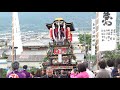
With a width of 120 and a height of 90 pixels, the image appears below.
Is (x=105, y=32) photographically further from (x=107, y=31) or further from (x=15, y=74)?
(x=15, y=74)

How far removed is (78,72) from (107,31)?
110 cm

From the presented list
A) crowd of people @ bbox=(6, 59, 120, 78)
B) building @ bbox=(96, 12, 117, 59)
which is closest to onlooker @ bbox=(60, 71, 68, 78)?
crowd of people @ bbox=(6, 59, 120, 78)

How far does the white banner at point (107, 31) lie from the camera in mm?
4579

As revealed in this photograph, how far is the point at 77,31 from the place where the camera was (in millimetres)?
4582

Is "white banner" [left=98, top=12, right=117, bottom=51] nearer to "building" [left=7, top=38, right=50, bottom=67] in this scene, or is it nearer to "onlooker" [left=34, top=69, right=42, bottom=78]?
"building" [left=7, top=38, right=50, bottom=67]

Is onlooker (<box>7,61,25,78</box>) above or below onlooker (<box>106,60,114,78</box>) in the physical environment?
below

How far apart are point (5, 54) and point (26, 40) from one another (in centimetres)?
40

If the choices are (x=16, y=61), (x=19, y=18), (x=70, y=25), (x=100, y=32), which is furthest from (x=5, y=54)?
(x=100, y=32)

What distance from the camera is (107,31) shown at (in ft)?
15.3

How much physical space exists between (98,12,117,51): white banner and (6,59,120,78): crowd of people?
1.28 feet

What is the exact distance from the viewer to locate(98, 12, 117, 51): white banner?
4.58m

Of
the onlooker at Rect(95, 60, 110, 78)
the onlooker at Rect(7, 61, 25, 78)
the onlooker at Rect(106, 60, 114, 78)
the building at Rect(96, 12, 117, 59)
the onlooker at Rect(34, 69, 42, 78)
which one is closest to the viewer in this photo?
the onlooker at Rect(95, 60, 110, 78)

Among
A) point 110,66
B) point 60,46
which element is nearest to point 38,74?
point 60,46

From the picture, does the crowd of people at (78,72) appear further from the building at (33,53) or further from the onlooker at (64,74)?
the building at (33,53)
